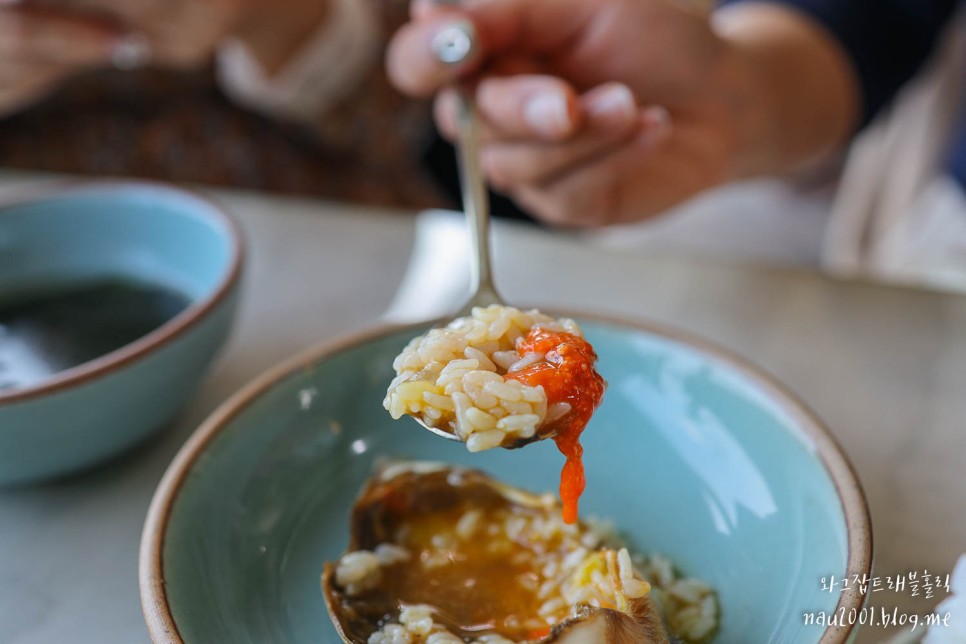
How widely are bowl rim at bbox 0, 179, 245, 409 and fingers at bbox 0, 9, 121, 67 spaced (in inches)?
8.2

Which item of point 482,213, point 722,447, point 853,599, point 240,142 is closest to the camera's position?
point 853,599

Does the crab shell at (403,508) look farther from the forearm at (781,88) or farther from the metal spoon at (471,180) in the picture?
the forearm at (781,88)

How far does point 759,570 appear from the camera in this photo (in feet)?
2.12

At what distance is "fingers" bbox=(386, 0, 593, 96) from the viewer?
1044 mm

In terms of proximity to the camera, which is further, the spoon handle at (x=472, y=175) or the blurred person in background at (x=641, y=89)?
the blurred person in background at (x=641, y=89)

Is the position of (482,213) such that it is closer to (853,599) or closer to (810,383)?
(810,383)

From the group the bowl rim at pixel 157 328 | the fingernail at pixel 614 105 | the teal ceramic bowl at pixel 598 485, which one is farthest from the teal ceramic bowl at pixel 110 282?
the fingernail at pixel 614 105

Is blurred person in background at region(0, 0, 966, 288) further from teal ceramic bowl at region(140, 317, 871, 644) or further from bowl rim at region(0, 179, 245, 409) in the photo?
teal ceramic bowl at region(140, 317, 871, 644)

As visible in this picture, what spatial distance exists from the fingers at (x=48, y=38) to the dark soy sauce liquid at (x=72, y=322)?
40 centimetres

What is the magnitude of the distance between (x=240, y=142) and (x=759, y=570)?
7.11 ft

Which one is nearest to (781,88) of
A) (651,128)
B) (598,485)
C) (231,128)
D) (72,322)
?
(651,128)

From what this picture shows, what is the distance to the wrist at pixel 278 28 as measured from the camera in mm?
1613

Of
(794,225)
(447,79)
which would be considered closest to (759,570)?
(447,79)

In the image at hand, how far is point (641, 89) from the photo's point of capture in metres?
1.19
